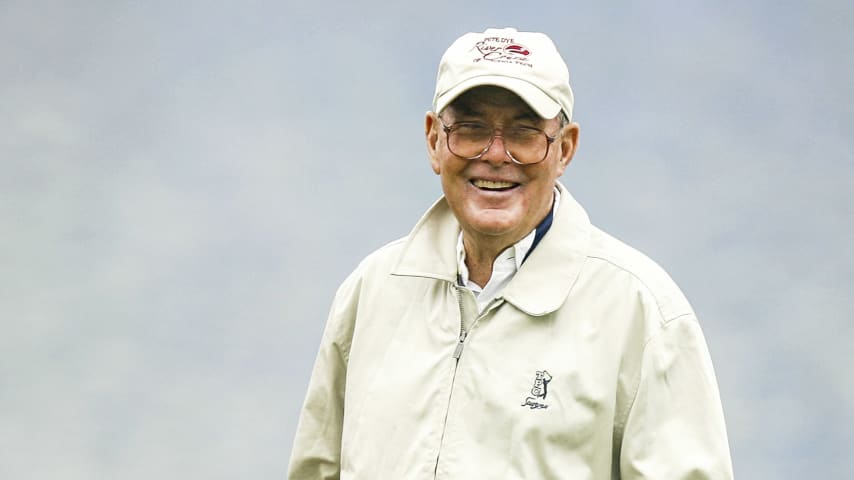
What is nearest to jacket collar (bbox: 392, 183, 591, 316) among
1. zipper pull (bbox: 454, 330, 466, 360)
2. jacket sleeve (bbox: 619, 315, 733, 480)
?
zipper pull (bbox: 454, 330, 466, 360)

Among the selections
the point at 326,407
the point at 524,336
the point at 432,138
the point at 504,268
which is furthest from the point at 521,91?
the point at 326,407

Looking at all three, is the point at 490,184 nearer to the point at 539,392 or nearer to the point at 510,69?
the point at 510,69

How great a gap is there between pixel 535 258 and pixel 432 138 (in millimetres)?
364

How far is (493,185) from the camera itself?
2639 mm

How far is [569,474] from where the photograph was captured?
255 centimetres

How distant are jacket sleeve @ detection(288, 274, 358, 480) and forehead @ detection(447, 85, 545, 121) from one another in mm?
599

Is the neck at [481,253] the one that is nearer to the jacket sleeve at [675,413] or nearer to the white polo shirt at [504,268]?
the white polo shirt at [504,268]

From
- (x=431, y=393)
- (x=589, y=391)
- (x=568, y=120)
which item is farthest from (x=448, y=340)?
(x=568, y=120)

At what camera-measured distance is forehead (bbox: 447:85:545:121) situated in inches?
103

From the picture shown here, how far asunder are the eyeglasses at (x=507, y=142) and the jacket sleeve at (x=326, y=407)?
550 millimetres

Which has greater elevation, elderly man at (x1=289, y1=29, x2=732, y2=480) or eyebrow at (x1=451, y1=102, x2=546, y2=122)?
eyebrow at (x1=451, y1=102, x2=546, y2=122)

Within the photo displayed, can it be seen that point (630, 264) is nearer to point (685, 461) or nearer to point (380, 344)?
point (685, 461)

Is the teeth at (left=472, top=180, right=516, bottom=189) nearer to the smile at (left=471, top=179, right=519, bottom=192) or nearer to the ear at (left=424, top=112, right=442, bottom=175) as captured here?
the smile at (left=471, top=179, right=519, bottom=192)

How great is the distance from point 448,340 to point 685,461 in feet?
1.84
